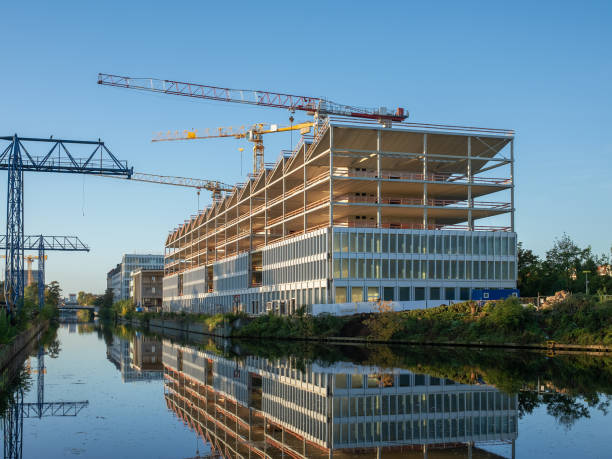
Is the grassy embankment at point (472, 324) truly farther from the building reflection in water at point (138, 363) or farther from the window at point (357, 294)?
the building reflection in water at point (138, 363)

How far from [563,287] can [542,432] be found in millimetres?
83959

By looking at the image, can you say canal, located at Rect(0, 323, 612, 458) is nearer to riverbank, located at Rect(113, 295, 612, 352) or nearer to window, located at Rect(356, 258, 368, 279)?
riverbank, located at Rect(113, 295, 612, 352)

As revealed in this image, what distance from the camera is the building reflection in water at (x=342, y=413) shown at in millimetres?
18344

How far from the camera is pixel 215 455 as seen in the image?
1723 cm

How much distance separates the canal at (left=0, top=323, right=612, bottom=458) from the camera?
18344mm

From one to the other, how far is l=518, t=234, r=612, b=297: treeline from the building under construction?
16561mm

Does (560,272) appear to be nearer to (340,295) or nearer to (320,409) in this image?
(340,295)

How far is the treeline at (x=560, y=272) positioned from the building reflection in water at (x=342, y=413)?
6616 cm

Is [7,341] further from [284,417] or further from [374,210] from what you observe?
[374,210]

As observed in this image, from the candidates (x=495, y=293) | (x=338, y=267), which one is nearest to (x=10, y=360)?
(x=338, y=267)

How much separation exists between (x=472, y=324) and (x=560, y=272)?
202 ft

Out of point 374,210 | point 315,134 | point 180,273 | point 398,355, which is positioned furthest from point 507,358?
point 180,273

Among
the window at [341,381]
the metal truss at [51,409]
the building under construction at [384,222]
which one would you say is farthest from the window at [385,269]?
the metal truss at [51,409]

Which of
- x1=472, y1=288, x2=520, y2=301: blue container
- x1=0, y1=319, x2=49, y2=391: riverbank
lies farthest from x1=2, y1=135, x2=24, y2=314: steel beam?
x1=472, y1=288, x2=520, y2=301: blue container
